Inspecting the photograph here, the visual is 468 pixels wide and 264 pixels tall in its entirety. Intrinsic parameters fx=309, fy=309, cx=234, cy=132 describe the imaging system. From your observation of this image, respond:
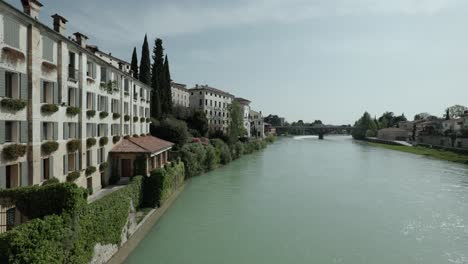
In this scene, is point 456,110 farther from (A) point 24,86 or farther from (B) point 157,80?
(A) point 24,86

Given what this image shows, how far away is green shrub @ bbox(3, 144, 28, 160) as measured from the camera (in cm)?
1480

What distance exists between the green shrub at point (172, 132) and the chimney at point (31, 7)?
25.1 m

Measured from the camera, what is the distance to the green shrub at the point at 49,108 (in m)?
17.6

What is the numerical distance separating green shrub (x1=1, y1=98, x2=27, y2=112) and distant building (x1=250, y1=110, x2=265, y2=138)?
104015 mm

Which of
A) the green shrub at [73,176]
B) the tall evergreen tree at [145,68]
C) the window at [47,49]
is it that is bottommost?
the green shrub at [73,176]

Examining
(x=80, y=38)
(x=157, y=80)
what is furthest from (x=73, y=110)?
(x=157, y=80)

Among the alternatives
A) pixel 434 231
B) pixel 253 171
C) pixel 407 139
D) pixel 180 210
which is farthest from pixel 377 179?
pixel 407 139

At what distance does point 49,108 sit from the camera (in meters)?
18.0

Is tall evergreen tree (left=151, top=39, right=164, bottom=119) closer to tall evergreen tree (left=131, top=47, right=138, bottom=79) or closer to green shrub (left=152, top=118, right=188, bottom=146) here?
tall evergreen tree (left=131, top=47, right=138, bottom=79)

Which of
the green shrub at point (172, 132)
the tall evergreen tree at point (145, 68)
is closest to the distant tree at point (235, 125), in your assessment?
the tall evergreen tree at point (145, 68)

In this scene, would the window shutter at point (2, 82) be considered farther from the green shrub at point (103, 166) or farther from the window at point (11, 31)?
the green shrub at point (103, 166)

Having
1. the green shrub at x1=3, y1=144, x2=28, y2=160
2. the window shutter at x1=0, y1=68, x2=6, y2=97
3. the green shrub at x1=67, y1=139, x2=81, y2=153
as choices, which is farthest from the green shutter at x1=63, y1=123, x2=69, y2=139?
the window shutter at x1=0, y1=68, x2=6, y2=97

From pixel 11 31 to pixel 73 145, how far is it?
8.33 meters

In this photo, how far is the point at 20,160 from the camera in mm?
15898
